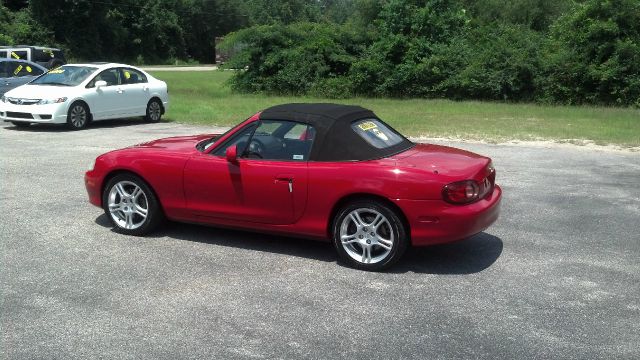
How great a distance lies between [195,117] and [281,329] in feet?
49.0

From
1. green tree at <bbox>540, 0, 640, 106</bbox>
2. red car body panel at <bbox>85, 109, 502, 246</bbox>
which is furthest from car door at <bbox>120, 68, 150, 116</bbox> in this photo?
green tree at <bbox>540, 0, 640, 106</bbox>

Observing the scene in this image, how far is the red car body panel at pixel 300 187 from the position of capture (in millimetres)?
5637

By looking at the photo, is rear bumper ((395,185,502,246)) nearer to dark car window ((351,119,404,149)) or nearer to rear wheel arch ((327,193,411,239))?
rear wheel arch ((327,193,411,239))

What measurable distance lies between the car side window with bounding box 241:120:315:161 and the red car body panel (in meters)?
0.09

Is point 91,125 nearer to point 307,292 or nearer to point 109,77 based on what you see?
point 109,77

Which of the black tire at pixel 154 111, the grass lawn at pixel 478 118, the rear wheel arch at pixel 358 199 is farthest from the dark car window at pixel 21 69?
the rear wheel arch at pixel 358 199

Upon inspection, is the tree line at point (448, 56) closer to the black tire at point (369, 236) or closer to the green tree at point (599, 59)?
the green tree at point (599, 59)

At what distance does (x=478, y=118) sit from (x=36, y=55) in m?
18.7

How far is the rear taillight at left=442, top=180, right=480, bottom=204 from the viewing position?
18.4ft

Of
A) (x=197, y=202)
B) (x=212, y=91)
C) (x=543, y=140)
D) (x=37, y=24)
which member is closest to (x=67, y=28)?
(x=37, y=24)

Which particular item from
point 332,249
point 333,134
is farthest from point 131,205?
point 333,134

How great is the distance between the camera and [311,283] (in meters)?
5.51

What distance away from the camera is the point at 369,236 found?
5.81 m

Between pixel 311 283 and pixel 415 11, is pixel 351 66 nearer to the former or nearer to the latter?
pixel 415 11
